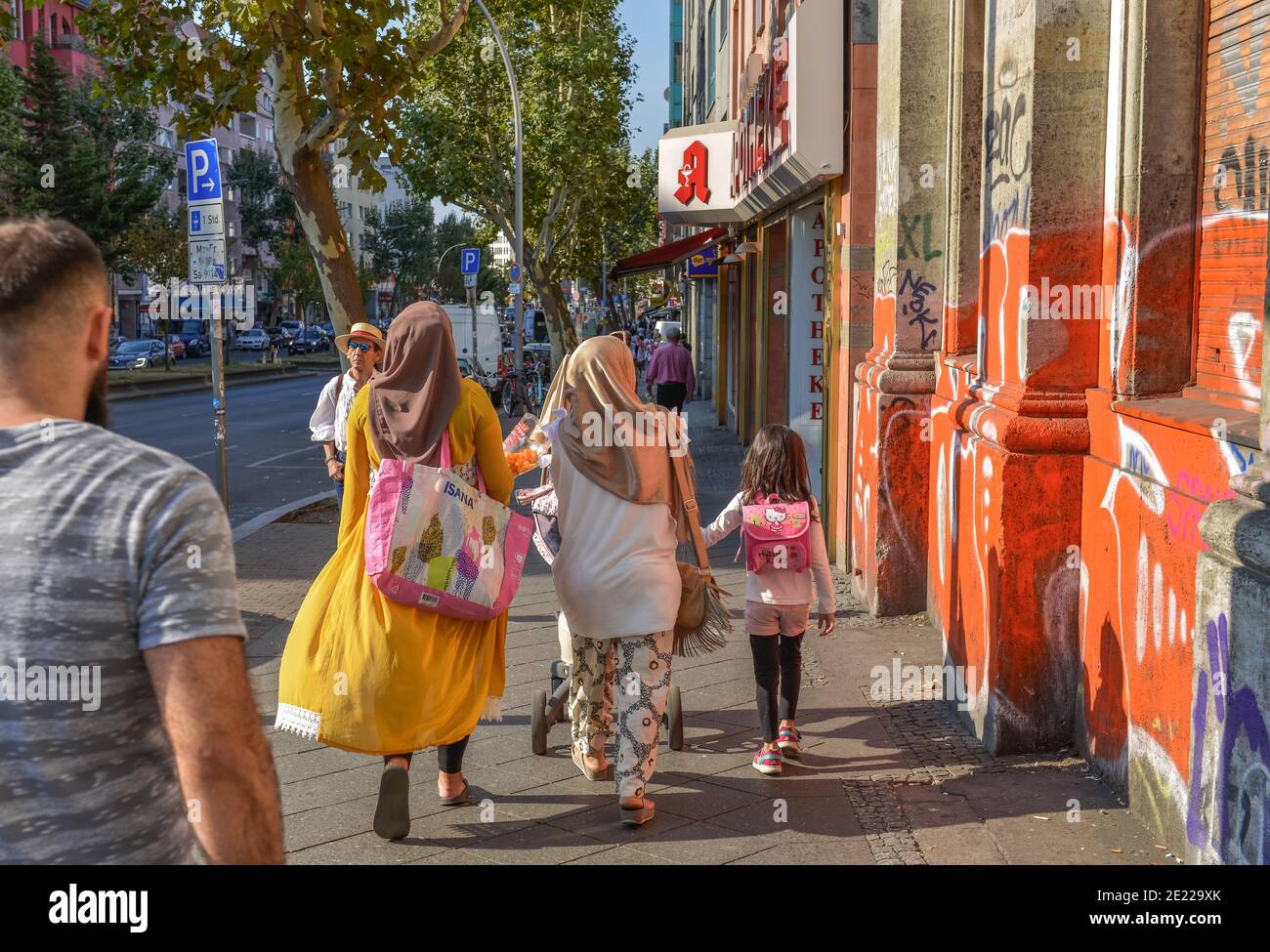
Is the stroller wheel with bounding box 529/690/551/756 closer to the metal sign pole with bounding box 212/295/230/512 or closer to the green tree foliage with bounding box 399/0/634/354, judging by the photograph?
the metal sign pole with bounding box 212/295/230/512

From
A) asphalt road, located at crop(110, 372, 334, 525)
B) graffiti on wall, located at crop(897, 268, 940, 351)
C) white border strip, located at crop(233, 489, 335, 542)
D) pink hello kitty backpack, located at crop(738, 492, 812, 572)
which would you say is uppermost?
graffiti on wall, located at crop(897, 268, 940, 351)

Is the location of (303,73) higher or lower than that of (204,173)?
higher

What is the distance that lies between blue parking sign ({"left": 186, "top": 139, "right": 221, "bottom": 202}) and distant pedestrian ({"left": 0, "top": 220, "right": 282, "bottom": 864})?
1004 cm

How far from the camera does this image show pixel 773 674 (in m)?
6.33

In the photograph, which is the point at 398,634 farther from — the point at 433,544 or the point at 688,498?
the point at 688,498

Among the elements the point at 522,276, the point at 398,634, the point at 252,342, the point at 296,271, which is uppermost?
the point at 296,271

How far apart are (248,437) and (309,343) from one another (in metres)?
51.2

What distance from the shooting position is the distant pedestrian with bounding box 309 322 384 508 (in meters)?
8.79

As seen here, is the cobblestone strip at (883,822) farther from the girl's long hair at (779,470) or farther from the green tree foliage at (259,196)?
the green tree foliage at (259,196)

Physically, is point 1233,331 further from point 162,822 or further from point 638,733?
point 162,822

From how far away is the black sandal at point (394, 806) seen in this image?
529cm

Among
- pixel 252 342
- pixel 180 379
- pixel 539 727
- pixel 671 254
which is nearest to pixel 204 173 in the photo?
pixel 539 727

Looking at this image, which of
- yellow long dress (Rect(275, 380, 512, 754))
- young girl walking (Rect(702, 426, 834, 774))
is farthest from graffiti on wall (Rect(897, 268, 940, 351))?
yellow long dress (Rect(275, 380, 512, 754))

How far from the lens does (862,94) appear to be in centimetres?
1069
